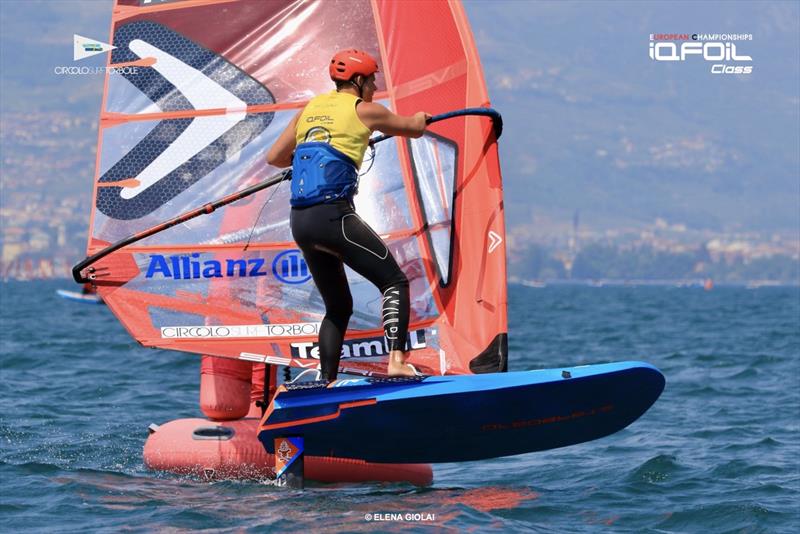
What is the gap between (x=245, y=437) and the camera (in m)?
9.15

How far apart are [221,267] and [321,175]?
2218 mm

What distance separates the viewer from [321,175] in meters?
7.60

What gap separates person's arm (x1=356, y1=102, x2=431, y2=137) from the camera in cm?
762

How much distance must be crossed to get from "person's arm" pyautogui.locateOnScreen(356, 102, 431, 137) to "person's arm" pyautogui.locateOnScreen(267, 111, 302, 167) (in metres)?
0.51

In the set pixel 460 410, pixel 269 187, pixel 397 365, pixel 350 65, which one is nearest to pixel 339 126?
pixel 350 65

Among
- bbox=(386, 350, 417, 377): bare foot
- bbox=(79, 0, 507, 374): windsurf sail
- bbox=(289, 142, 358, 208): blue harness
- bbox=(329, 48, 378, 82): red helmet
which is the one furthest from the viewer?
bbox=(79, 0, 507, 374): windsurf sail

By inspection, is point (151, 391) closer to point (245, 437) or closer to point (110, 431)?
point (110, 431)

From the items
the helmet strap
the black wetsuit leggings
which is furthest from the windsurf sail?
the helmet strap

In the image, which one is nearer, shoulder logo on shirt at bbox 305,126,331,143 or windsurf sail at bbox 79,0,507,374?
shoulder logo on shirt at bbox 305,126,331,143

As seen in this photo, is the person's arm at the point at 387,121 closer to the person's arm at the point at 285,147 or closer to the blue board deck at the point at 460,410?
the person's arm at the point at 285,147

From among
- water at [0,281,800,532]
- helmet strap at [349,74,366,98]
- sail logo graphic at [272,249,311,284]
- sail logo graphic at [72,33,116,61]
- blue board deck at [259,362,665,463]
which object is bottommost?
water at [0,281,800,532]

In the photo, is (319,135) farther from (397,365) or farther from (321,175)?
(397,365)

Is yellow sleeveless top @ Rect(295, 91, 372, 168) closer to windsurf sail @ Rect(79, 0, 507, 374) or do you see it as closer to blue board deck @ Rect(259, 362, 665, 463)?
blue board deck @ Rect(259, 362, 665, 463)

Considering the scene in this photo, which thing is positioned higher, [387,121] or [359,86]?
[359,86]
